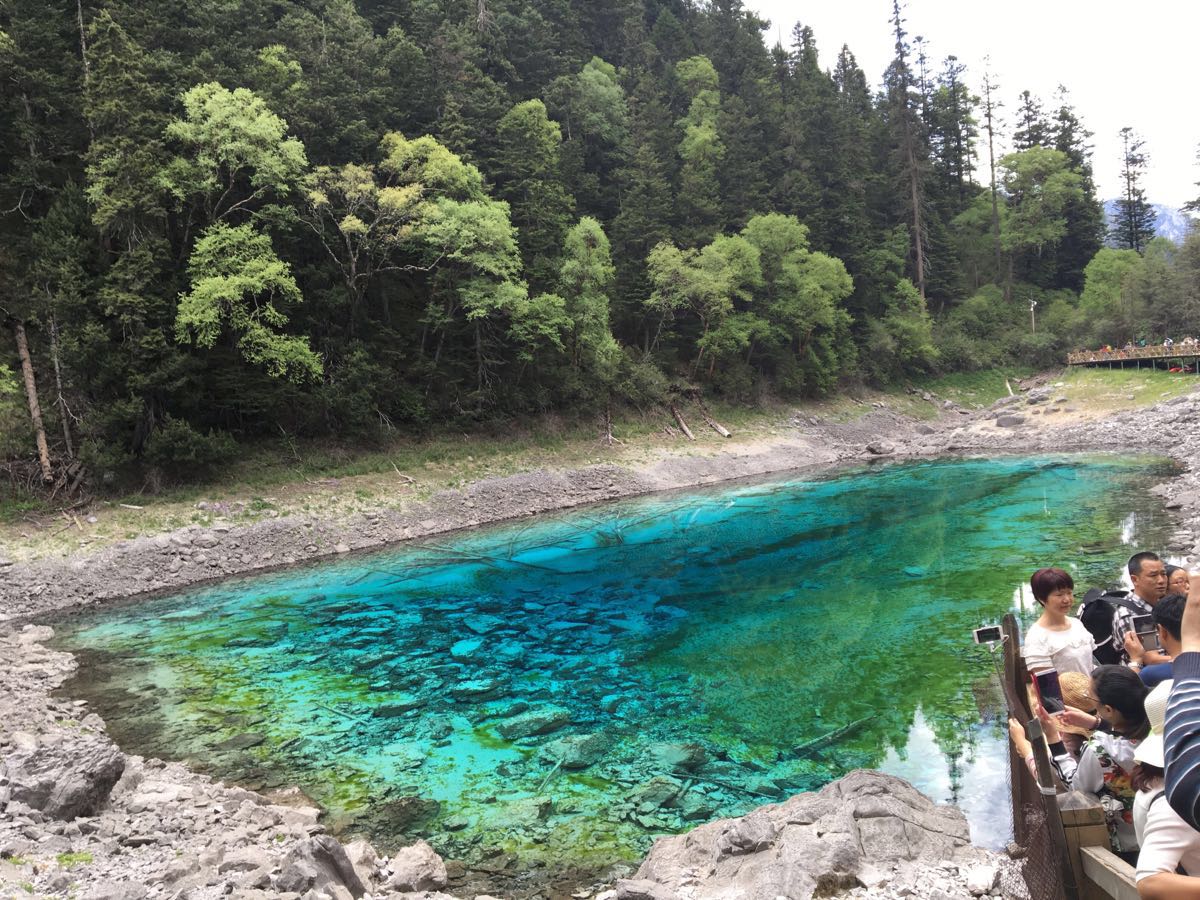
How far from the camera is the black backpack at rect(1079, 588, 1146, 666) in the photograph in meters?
5.00

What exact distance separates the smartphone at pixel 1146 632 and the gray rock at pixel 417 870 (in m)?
5.48

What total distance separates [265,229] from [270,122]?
338 cm

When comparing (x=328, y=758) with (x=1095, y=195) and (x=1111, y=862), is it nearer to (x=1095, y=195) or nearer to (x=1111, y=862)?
(x=1111, y=862)

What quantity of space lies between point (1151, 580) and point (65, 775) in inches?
356

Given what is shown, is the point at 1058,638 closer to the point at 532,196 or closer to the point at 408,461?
the point at 408,461

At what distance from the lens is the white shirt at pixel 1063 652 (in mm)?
4836

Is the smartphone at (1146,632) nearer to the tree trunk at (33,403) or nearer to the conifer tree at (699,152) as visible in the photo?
the tree trunk at (33,403)

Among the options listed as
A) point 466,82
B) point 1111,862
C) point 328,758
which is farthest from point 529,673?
point 466,82

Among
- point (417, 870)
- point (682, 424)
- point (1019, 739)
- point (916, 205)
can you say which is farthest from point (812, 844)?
point (916, 205)

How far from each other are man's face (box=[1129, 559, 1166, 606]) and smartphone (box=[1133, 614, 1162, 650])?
352 millimetres

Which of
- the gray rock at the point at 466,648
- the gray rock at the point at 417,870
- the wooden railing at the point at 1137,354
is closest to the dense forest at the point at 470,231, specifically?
the wooden railing at the point at 1137,354

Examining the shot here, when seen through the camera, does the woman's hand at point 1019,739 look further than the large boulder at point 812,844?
No

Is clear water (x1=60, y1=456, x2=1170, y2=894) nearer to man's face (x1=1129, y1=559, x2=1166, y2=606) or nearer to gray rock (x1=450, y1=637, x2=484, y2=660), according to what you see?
gray rock (x1=450, y1=637, x2=484, y2=660)

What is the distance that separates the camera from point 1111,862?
3.37 m
